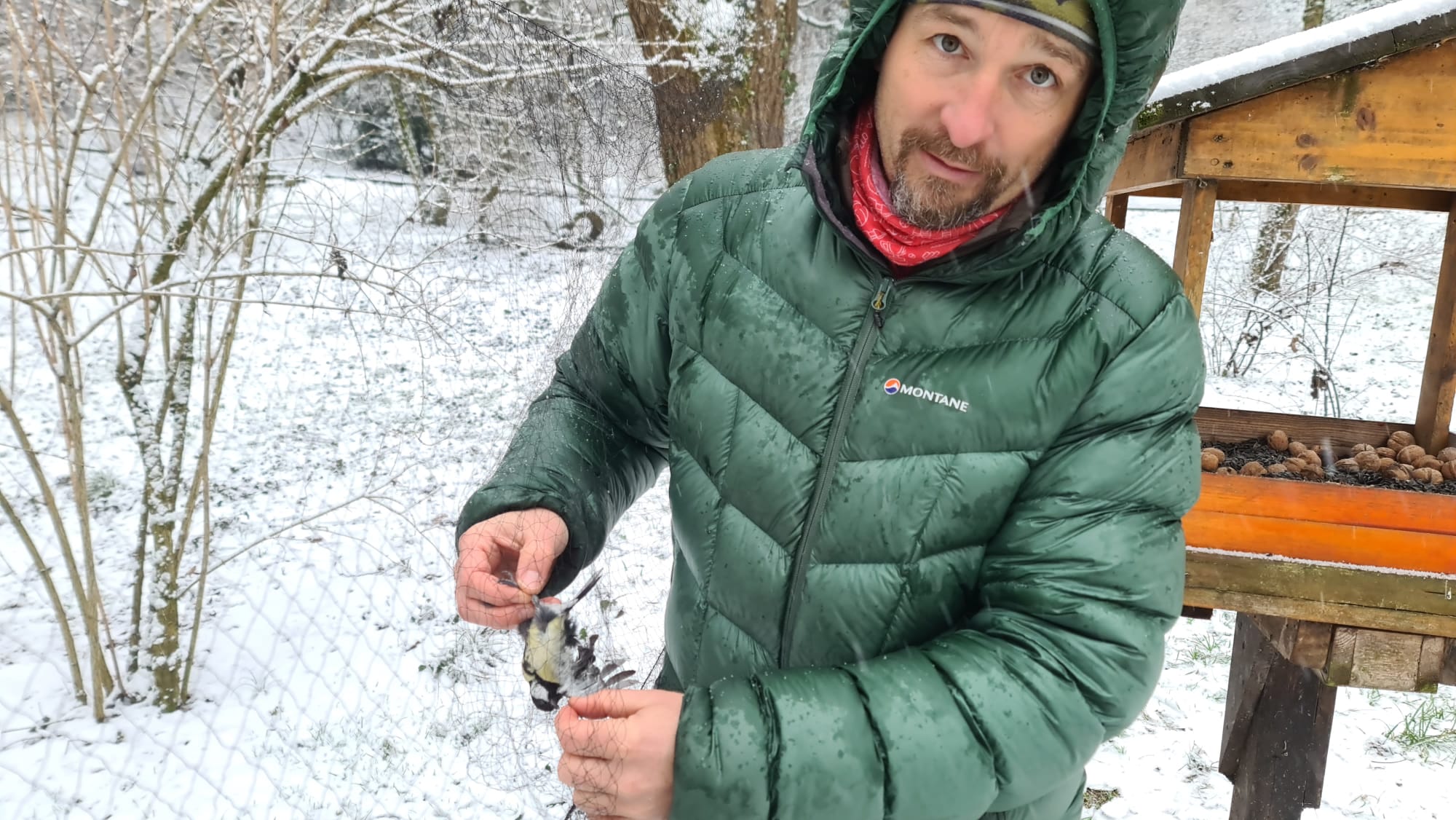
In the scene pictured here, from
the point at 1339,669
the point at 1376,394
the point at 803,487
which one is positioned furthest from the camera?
the point at 1376,394

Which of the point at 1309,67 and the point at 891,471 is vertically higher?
the point at 1309,67

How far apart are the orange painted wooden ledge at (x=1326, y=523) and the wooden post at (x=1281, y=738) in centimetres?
45

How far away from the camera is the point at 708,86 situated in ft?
6.44

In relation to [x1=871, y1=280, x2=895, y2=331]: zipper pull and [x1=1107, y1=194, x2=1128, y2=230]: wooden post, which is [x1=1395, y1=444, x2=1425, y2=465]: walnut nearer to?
[x1=1107, y1=194, x2=1128, y2=230]: wooden post

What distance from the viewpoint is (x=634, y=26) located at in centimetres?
184

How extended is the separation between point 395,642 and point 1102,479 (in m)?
4.30

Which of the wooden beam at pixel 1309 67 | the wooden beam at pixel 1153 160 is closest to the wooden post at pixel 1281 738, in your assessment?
the wooden beam at pixel 1153 160

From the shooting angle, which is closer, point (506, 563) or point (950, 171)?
point (950, 171)

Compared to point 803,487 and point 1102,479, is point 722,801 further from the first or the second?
point 1102,479

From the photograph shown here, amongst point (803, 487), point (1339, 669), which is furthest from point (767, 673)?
point (1339, 669)

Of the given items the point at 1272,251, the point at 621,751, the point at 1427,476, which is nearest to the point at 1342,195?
the point at 1427,476

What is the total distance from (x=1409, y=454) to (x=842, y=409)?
360 cm

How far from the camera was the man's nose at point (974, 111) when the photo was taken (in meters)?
0.96

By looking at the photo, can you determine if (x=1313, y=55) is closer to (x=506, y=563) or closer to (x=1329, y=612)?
(x=1329, y=612)
